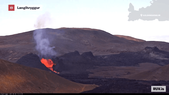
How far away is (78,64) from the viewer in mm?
60156

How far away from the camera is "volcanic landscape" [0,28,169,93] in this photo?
2758 centimetres

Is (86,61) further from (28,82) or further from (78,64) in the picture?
(28,82)

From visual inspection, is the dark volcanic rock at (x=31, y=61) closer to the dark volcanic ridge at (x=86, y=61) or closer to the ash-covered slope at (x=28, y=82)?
the dark volcanic ridge at (x=86, y=61)

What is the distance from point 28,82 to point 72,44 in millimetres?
66215

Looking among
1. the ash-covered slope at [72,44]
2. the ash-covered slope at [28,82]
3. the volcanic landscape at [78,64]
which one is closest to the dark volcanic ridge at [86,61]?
the volcanic landscape at [78,64]

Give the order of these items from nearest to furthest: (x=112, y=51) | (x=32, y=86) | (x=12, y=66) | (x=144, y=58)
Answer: (x=32, y=86), (x=12, y=66), (x=144, y=58), (x=112, y=51)

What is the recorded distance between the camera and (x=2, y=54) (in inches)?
3061

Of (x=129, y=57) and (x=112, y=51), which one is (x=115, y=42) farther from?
(x=129, y=57)

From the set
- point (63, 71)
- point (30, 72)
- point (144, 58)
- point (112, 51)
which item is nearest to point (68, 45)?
point (112, 51)

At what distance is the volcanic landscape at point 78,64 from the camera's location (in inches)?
1086

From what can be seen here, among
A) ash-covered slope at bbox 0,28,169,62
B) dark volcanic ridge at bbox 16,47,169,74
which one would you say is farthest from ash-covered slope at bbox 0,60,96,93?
ash-covered slope at bbox 0,28,169,62

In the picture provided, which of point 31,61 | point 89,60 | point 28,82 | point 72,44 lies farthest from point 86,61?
point 28,82

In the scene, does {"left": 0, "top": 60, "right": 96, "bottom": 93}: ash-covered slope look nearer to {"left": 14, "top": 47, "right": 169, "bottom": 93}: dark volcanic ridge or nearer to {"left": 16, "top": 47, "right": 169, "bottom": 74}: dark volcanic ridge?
{"left": 14, "top": 47, "right": 169, "bottom": 93}: dark volcanic ridge

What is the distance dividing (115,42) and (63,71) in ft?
171
